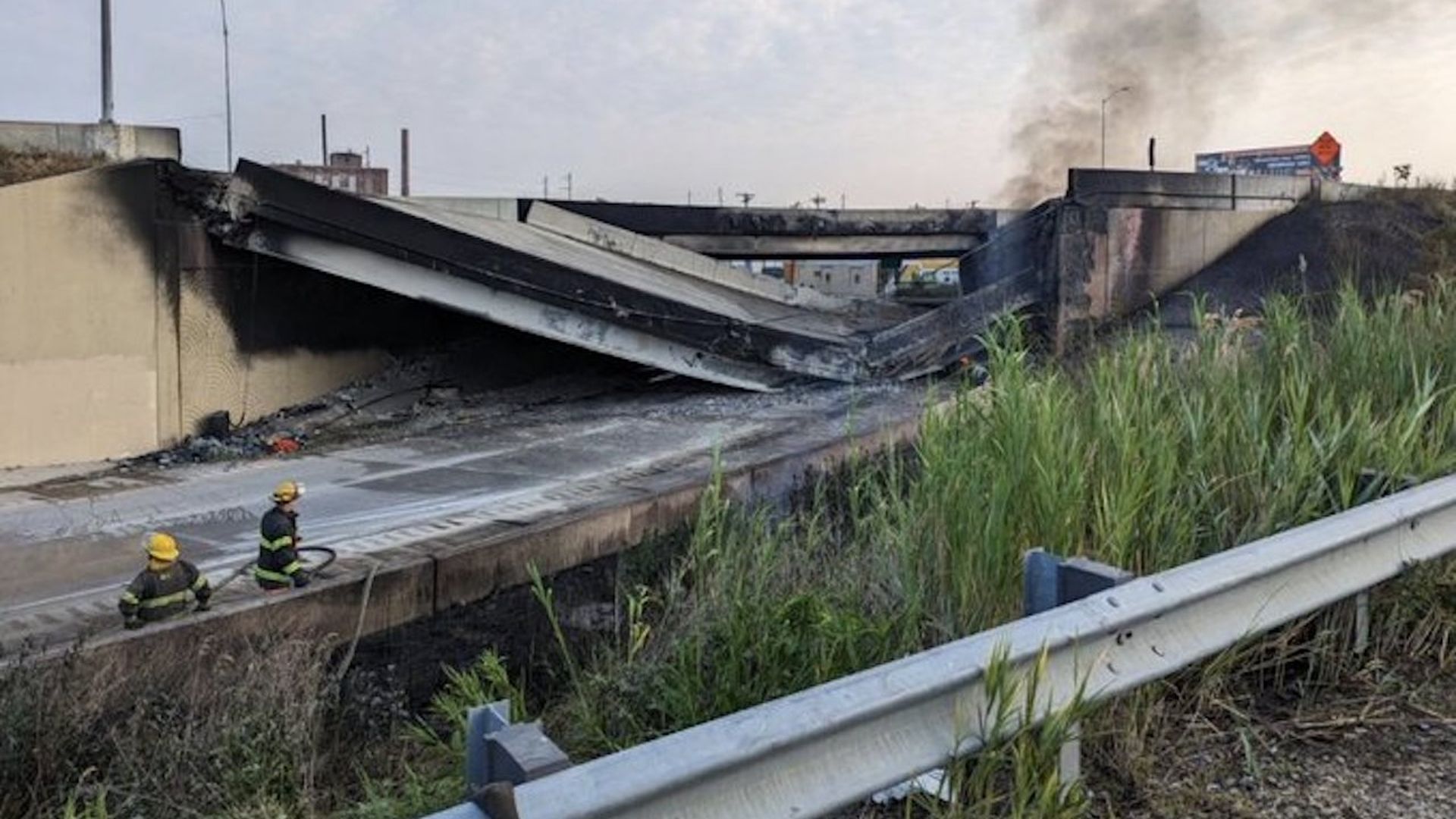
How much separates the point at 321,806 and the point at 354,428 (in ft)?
32.1

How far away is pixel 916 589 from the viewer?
3230 mm

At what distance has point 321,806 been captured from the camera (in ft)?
11.5

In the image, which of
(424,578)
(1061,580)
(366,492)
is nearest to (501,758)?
(1061,580)

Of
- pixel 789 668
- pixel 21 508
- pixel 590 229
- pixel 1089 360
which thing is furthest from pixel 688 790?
pixel 590 229

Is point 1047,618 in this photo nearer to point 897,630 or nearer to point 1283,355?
point 897,630

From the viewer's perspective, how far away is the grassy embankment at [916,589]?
3.07m

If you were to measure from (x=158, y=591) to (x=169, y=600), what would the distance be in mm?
65

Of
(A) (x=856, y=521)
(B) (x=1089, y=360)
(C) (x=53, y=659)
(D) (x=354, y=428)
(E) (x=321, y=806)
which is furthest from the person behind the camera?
(D) (x=354, y=428)

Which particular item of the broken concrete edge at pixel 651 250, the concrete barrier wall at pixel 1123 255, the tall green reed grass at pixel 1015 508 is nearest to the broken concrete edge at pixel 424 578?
the tall green reed grass at pixel 1015 508

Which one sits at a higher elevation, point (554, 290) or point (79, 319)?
point (554, 290)

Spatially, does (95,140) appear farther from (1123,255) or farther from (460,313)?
(1123,255)

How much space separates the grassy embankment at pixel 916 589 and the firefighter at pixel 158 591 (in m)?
0.84

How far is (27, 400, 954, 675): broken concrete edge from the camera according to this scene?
511cm

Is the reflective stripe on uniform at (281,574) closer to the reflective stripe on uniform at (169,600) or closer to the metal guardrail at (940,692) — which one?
the reflective stripe on uniform at (169,600)
